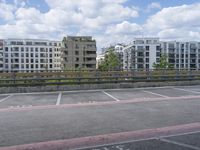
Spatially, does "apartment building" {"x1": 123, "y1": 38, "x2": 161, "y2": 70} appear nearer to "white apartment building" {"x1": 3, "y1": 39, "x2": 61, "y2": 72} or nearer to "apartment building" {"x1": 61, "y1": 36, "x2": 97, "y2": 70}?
"apartment building" {"x1": 61, "y1": 36, "x2": 97, "y2": 70}

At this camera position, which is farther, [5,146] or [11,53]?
[11,53]

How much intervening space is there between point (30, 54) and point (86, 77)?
115142 millimetres

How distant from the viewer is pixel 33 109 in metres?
10.7

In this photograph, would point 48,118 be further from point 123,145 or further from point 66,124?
point 123,145

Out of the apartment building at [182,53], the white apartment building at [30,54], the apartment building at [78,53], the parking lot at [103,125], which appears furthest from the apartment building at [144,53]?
the parking lot at [103,125]

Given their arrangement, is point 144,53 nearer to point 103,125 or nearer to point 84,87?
point 84,87

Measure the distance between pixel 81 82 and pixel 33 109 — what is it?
799cm

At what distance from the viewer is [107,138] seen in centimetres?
639

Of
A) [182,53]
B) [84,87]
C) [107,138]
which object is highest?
[182,53]

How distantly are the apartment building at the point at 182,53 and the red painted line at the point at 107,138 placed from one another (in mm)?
125829

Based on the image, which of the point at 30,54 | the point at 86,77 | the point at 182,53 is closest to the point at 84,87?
the point at 86,77

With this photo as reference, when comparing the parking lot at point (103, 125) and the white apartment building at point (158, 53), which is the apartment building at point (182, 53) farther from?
the parking lot at point (103, 125)

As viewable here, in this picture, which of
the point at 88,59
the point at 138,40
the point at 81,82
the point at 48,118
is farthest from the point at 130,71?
the point at 138,40

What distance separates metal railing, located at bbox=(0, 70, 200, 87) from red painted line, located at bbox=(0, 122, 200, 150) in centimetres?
1165
